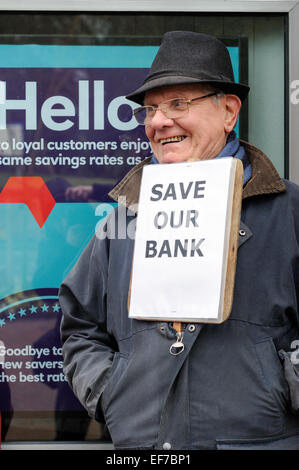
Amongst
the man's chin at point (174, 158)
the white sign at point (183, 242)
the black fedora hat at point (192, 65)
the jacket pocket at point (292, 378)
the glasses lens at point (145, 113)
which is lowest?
the jacket pocket at point (292, 378)

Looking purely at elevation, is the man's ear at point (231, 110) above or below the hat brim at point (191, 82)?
below

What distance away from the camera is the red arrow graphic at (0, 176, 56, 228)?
3500 millimetres

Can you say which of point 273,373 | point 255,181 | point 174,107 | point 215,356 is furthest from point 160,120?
point 273,373

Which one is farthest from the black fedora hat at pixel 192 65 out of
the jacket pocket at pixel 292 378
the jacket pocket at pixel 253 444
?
the jacket pocket at pixel 253 444

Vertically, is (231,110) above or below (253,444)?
above

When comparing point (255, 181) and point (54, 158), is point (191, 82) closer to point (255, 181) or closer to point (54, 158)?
point (255, 181)

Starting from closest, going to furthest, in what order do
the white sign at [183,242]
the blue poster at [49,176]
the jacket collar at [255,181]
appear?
the white sign at [183,242] → the jacket collar at [255,181] → the blue poster at [49,176]

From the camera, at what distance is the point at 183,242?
226 centimetres

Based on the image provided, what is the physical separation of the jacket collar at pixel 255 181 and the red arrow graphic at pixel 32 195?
961mm

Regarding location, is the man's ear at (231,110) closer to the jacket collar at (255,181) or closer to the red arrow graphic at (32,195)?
the jacket collar at (255,181)

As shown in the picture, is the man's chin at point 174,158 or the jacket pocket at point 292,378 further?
the man's chin at point 174,158

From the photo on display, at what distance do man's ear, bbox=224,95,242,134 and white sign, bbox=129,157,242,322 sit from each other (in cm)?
31

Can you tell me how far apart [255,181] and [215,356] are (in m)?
0.64

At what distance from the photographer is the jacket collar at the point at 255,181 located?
2383 mm
